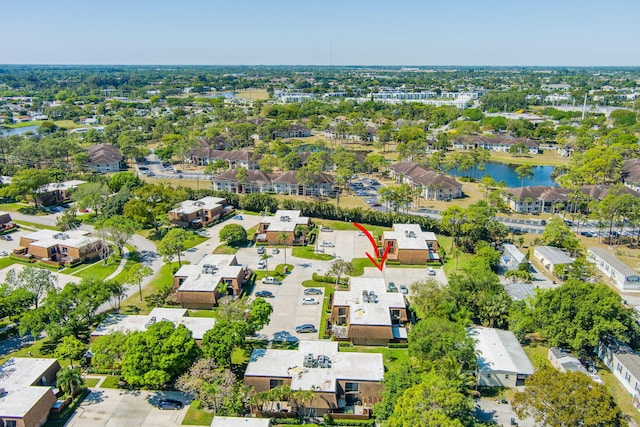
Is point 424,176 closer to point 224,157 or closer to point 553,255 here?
point 553,255

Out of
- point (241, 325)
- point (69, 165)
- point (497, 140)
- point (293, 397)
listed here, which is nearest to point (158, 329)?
point (241, 325)

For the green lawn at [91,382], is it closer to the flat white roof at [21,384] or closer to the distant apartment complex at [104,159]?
the flat white roof at [21,384]

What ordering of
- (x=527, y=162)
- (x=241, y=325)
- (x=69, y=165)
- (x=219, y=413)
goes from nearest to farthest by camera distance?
(x=219, y=413)
(x=241, y=325)
(x=69, y=165)
(x=527, y=162)

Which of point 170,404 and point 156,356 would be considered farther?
point 156,356

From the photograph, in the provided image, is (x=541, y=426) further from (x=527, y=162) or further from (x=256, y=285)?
(x=527, y=162)

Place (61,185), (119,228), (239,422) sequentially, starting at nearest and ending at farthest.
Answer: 1. (239,422)
2. (119,228)
3. (61,185)

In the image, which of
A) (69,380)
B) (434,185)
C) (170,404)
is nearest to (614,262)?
(434,185)
